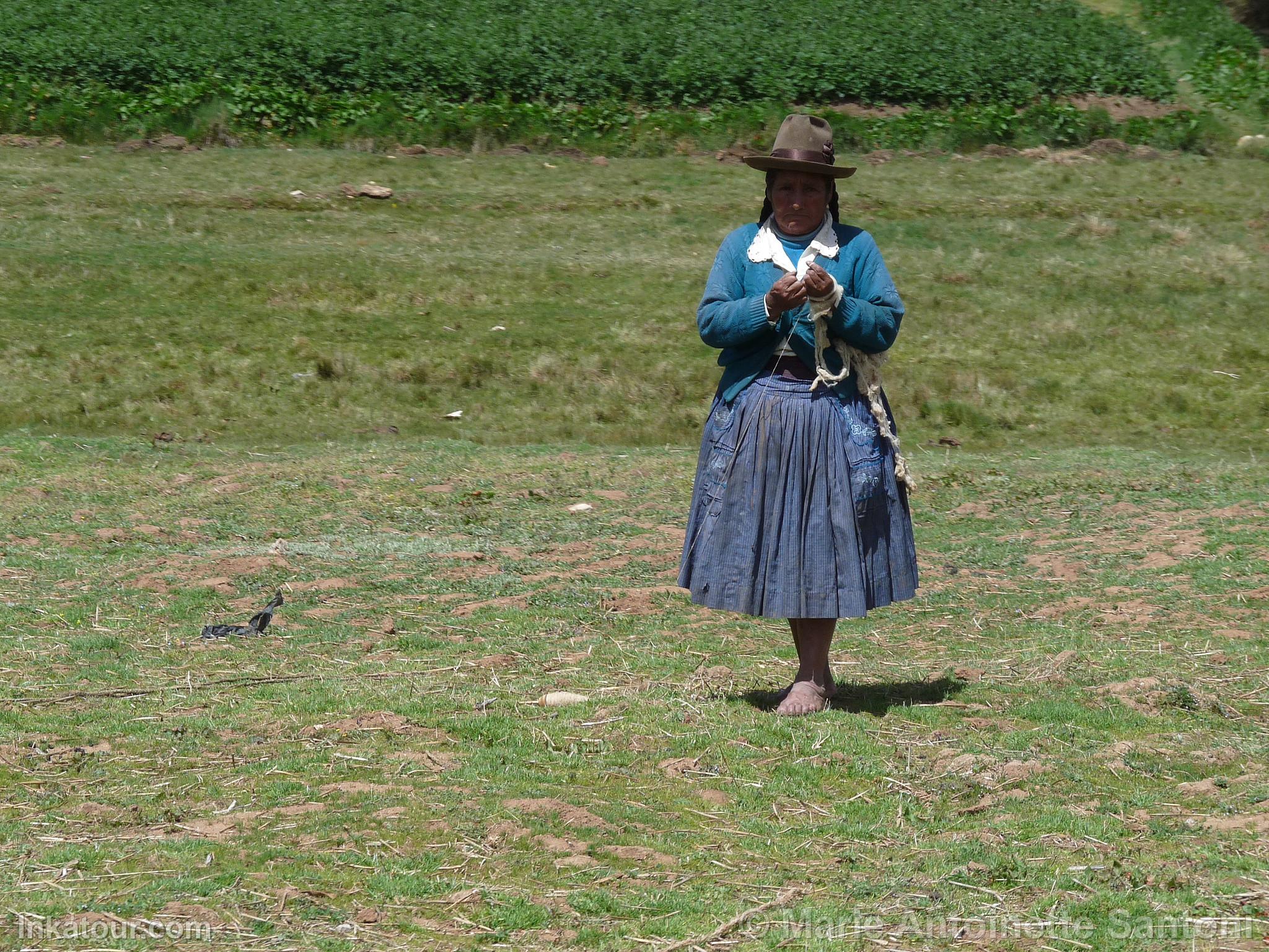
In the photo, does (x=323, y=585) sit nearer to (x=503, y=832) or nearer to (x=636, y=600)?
(x=636, y=600)

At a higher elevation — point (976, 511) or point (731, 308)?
point (731, 308)

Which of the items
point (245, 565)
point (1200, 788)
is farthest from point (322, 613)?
point (1200, 788)

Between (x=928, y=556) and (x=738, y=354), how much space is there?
3.88 meters

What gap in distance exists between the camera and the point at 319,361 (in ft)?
45.3

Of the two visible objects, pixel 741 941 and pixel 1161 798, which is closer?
pixel 741 941

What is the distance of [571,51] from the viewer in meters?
24.2

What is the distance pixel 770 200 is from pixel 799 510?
1.13 m

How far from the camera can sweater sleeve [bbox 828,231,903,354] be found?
5.43 m

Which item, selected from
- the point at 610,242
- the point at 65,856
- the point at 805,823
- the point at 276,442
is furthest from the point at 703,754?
the point at 610,242

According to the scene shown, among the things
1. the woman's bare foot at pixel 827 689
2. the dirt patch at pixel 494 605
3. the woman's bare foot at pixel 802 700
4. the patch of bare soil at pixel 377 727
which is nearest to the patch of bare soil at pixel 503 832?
the patch of bare soil at pixel 377 727

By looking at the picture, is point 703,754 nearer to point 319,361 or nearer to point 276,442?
point 276,442

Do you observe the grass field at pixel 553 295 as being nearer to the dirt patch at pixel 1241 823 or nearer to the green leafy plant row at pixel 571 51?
the green leafy plant row at pixel 571 51

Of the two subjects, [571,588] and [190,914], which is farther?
[571,588]

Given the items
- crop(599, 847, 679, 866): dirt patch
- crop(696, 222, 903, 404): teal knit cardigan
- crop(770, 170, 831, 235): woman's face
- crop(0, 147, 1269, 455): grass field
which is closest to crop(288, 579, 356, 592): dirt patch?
crop(696, 222, 903, 404): teal knit cardigan
